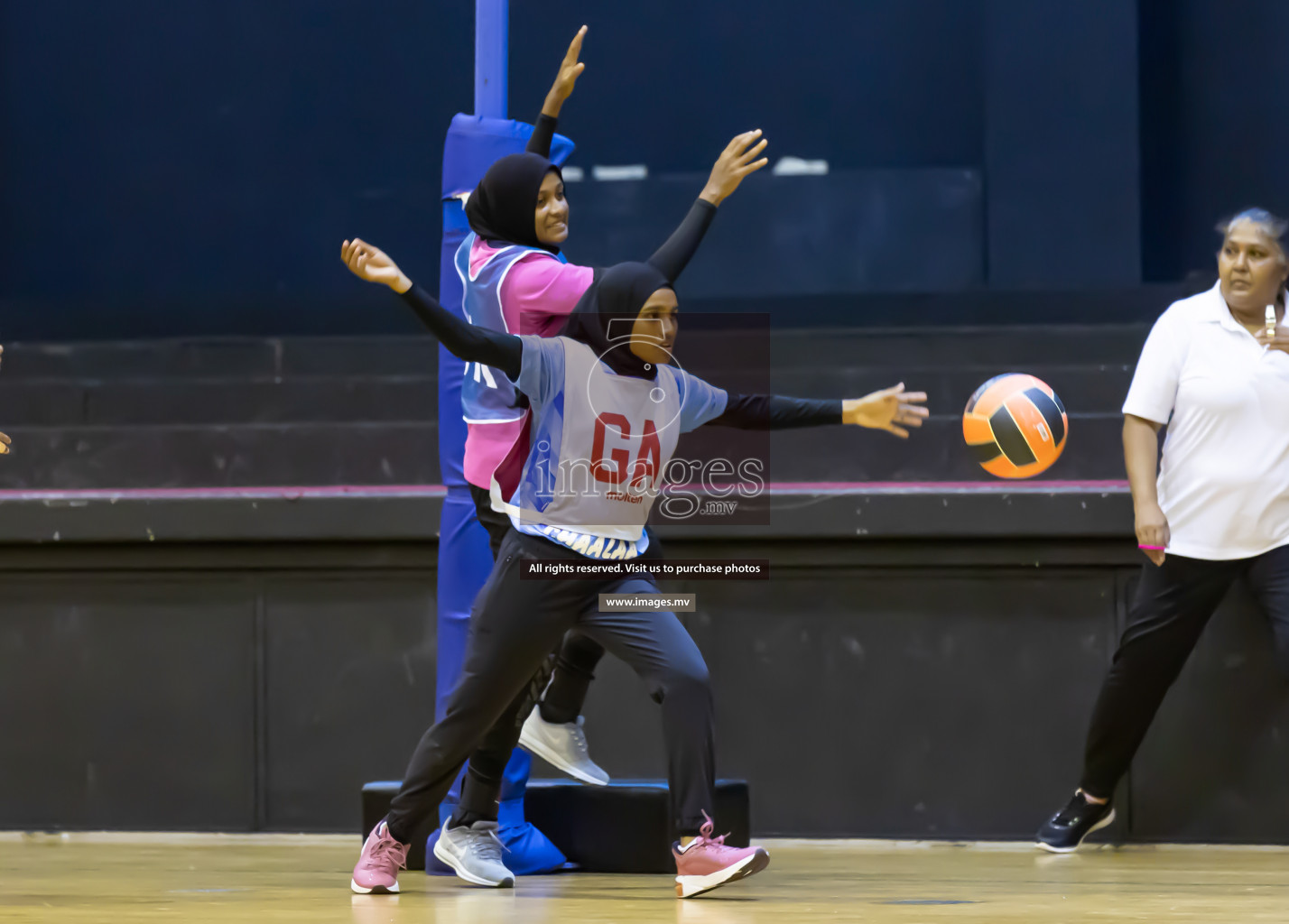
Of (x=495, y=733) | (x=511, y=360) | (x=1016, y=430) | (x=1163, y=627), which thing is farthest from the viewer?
(x=1163, y=627)

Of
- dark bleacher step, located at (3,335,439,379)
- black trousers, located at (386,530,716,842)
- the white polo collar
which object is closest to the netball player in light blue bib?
black trousers, located at (386,530,716,842)

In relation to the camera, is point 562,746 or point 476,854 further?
point 562,746

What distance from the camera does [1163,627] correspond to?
4.34m

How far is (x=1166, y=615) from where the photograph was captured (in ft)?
14.3

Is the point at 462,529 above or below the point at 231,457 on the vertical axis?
below

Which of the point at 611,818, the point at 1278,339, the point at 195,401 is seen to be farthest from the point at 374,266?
the point at 195,401

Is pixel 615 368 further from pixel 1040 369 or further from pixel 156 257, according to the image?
pixel 156 257

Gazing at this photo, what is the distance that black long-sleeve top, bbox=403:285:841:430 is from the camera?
10.7 ft

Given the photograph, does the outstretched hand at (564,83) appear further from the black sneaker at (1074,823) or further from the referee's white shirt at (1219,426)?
the black sneaker at (1074,823)

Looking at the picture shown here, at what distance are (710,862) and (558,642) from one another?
625mm

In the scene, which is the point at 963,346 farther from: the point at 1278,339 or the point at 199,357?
Answer: the point at 199,357

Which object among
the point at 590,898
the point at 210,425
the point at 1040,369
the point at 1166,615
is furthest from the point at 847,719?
the point at 210,425

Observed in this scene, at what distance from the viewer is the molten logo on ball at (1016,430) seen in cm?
401

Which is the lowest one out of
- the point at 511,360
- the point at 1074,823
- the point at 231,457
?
the point at 1074,823
